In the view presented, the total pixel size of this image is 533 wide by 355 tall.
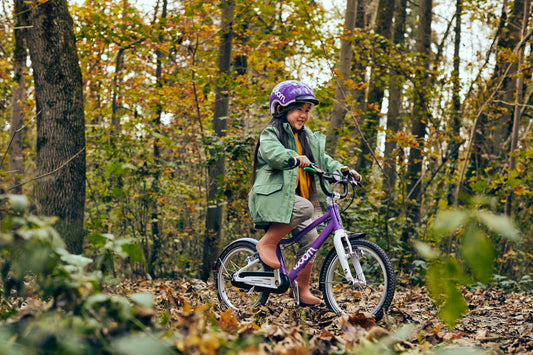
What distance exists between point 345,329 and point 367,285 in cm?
119

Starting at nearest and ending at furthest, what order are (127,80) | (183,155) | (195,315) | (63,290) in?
(63,290) → (195,315) → (183,155) → (127,80)

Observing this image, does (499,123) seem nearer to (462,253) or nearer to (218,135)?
(218,135)

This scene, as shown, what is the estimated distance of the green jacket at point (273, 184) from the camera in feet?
14.0

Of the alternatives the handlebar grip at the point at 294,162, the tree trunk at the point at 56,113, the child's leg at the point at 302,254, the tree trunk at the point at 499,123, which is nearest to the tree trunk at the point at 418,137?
the tree trunk at the point at 499,123

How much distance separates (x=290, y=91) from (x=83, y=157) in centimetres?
360

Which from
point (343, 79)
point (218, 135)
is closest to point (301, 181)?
point (343, 79)

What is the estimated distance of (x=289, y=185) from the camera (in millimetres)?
4367

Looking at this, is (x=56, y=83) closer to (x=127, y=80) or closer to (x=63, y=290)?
(x=63, y=290)

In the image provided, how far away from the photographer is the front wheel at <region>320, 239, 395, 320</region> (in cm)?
394

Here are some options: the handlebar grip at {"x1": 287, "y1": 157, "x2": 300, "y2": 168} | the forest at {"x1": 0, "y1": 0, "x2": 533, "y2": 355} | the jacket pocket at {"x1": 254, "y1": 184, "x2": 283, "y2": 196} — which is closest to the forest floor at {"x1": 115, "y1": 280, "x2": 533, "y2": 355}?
the forest at {"x1": 0, "y1": 0, "x2": 533, "y2": 355}

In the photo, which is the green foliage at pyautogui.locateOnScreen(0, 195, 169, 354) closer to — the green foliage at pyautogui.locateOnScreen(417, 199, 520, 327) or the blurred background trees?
the green foliage at pyautogui.locateOnScreen(417, 199, 520, 327)

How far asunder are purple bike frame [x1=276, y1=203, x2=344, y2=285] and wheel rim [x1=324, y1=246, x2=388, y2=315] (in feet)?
0.79

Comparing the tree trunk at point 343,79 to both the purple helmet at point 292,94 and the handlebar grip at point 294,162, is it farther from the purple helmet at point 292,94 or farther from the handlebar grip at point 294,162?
the handlebar grip at point 294,162

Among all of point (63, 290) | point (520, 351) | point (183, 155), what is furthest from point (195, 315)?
point (183, 155)
